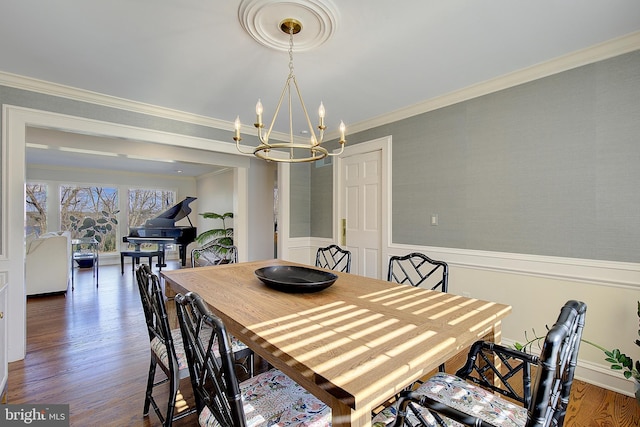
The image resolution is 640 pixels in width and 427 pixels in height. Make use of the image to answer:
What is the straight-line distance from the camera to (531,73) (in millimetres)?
2443

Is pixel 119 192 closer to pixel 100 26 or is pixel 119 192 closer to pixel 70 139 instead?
pixel 70 139

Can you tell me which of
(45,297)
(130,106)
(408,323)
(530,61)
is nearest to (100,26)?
(130,106)

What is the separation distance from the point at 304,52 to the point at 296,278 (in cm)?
165

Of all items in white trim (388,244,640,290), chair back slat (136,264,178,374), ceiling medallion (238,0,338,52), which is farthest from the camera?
white trim (388,244,640,290)

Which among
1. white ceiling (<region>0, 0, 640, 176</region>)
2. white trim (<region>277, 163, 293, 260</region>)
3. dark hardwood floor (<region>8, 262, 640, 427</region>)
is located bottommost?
dark hardwood floor (<region>8, 262, 640, 427</region>)

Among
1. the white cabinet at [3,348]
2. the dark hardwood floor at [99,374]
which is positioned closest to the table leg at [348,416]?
the dark hardwood floor at [99,374]

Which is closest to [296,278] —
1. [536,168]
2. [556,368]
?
[556,368]

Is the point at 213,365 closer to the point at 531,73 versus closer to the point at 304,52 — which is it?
the point at 304,52

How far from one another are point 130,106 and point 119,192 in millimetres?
5775

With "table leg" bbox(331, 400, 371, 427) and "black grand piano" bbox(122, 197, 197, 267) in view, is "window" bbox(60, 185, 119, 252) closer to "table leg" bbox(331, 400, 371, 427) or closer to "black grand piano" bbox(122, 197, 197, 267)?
"black grand piano" bbox(122, 197, 197, 267)

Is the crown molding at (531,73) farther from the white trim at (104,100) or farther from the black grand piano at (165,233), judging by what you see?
the black grand piano at (165,233)

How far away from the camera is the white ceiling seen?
1.75 m

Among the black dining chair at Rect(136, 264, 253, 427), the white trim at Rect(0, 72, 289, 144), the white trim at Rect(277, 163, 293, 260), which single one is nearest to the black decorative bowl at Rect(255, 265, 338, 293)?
the black dining chair at Rect(136, 264, 253, 427)

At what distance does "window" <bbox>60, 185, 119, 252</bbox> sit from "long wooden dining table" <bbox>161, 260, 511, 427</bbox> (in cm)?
743
